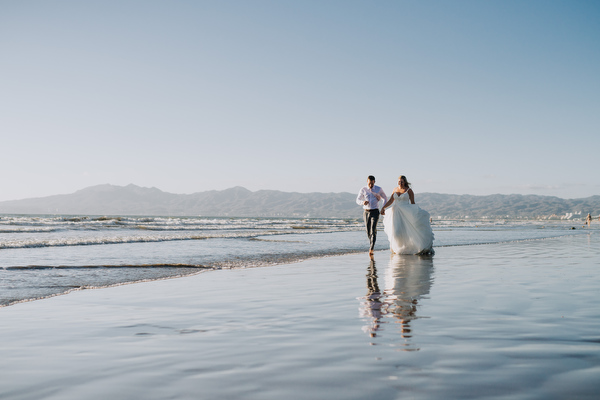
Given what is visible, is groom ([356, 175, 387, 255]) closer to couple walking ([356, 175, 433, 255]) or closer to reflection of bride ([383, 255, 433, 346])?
couple walking ([356, 175, 433, 255])

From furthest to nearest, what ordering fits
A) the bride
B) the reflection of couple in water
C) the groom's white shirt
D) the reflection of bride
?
1. the groom's white shirt
2. the bride
3. the reflection of bride
4. the reflection of couple in water

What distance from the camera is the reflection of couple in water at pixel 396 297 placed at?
4152 millimetres

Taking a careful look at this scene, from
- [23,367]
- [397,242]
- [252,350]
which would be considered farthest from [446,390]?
[397,242]

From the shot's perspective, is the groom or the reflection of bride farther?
the groom

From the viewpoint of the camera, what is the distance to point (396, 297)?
223 inches

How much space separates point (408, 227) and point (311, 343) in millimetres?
9829

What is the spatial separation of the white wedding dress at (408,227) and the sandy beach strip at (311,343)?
19.3ft

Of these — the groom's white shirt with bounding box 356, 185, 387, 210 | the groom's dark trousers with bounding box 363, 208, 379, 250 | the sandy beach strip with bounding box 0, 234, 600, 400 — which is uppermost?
the groom's white shirt with bounding box 356, 185, 387, 210

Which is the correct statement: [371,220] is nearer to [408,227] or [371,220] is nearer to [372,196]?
[372,196]

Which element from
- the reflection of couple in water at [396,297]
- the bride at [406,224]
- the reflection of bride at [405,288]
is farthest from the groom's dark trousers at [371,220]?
the reflection of couple in water at [396,297]

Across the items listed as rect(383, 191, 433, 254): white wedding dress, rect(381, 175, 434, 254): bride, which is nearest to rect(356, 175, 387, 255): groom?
rect(381, 175, 434, 254): bride

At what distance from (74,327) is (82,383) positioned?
1.80m

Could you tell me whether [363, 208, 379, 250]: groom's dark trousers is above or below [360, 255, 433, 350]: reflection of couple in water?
above

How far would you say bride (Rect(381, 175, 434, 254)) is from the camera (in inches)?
496
